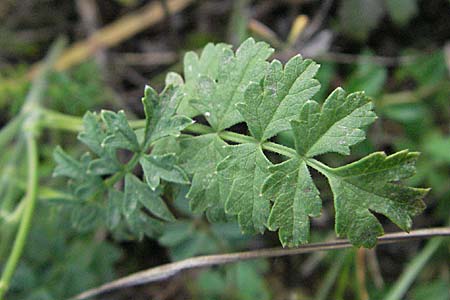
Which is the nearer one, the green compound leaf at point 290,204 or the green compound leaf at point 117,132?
the green compound leaf at point 290,204

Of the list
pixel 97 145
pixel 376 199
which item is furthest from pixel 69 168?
pixel 376 199

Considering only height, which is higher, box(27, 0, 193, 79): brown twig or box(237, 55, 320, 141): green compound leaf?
box(27, 0, 193, 79): brown twig

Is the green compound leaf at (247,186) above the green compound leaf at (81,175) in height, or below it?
below

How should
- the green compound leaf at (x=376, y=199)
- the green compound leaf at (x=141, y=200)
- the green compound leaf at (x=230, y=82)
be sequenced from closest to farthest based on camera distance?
the green compound leaf at (x=376, y=199) → the green compound leaf at (x=230, y=82) → the green compound leaf at (x=141, y=200)

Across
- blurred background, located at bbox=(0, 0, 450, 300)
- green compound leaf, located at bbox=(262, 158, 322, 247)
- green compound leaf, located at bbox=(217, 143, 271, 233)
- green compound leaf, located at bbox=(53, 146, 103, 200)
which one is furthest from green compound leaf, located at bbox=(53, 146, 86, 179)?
green compound leaf, located at bbox=(262, 158, 322, 247)

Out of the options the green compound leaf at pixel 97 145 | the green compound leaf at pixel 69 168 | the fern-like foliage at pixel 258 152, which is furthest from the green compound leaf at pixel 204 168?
the green compound leaf at pixel 69 168

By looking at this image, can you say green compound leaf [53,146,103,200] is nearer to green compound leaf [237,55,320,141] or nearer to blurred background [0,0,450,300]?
blurred background [0,0,450,300]

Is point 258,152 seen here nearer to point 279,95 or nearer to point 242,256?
point 279,95

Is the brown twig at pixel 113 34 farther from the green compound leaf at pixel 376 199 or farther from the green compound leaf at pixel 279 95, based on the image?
Result: the green compound leaf at pixel 376 199

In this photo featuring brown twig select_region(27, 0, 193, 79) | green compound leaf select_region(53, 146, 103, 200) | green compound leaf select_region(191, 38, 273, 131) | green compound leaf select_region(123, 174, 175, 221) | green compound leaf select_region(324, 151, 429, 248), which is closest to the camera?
green compound leaf select_region(324, 151, 429, 248)
